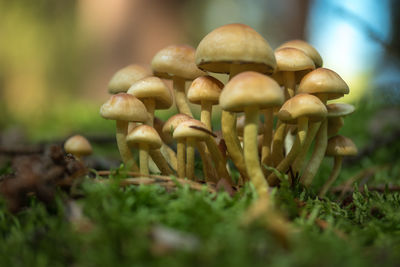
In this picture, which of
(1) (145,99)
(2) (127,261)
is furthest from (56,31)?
(2) (127,261)

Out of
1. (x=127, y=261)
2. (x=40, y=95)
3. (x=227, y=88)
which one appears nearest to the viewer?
(x=127, y=261)

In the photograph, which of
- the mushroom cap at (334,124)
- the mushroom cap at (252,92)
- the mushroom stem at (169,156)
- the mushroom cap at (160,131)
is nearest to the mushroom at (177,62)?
the mushroom cap at (160,131)

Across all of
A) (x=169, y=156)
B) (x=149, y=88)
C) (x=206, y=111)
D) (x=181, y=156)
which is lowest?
(x=169, y=156)

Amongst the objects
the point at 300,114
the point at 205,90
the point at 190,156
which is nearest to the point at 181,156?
the point at 190,156

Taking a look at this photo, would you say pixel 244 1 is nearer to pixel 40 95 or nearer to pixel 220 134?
pixel 40 95

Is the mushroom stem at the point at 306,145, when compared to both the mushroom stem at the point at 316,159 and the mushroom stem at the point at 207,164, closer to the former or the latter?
the mushroom stem at the point at 316,159

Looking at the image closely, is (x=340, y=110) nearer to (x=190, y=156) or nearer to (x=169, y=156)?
(x=190, y=156)

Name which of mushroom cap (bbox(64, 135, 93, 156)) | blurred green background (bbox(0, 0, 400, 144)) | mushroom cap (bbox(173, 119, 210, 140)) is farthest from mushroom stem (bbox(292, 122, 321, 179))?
blurred green background (bbox(0, 0, 400, 144))
